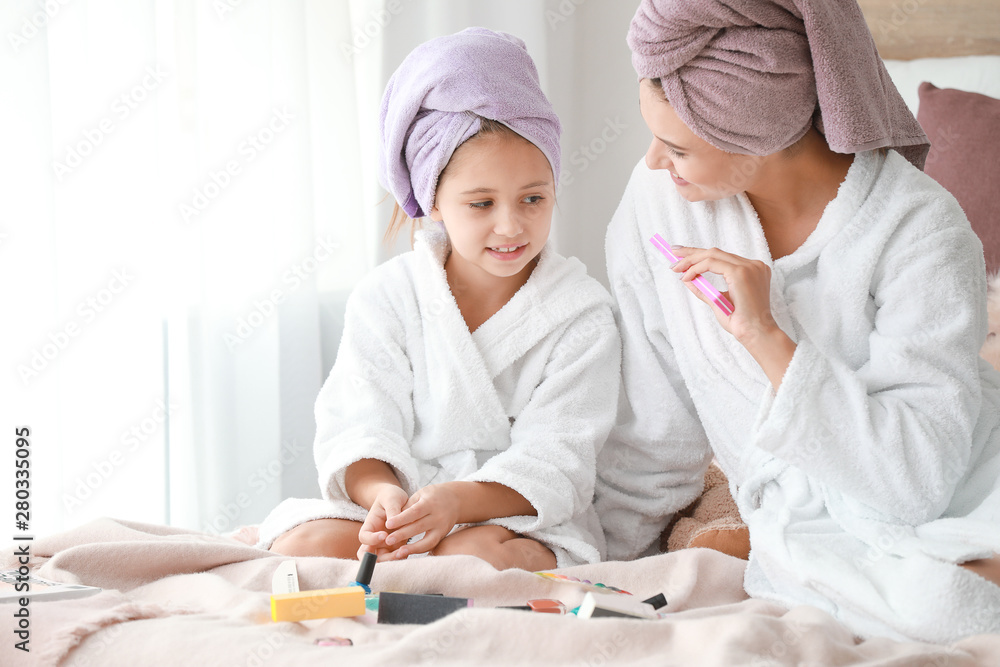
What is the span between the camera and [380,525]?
44.4 inches

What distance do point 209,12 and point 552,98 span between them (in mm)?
896

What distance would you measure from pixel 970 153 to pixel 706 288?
760 millimetres

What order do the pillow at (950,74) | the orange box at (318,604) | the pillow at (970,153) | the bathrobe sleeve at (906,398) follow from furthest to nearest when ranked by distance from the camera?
the pillow at (950,74) < the pillow at (970,153) < the bathrobe sleeve at (906,398) < the orange box at (318,604)

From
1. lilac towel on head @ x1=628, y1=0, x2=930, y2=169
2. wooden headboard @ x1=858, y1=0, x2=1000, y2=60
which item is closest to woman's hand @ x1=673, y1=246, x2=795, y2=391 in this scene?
lilac towel on head @ x1=628, y1=0, x2=930, y2=169

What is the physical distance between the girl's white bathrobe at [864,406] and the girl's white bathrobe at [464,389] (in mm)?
128

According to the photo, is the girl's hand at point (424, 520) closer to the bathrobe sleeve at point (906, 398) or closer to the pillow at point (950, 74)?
the bathrobe sleeve at point (906, 398)

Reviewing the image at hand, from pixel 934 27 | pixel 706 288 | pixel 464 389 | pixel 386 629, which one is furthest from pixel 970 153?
pixel 386 629

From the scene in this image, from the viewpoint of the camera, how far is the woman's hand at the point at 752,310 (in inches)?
43.9

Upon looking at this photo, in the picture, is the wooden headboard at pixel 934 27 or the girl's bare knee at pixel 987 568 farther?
the wooden headboard at pixel 934 27

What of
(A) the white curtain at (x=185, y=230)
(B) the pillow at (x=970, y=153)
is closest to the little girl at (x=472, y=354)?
(A) the white curtain at (x=185, y=230)

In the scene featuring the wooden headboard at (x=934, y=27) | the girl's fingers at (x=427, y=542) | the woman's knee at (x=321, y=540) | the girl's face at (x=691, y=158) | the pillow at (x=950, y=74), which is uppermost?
the wooden headboard at (x=934, y=27)

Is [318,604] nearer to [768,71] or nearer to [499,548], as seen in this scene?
[499,548]

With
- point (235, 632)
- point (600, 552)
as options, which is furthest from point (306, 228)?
point (235, 632)

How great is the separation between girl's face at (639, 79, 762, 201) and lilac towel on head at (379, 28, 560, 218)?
18 centimetres
